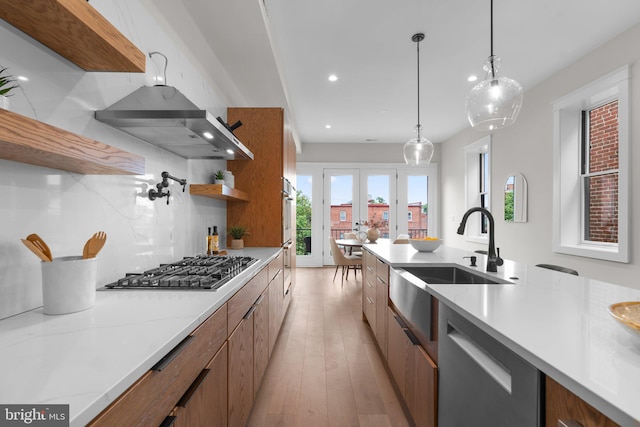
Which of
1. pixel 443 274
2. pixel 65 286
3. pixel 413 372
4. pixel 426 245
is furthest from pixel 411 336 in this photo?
pixel 65 286

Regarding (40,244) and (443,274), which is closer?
(40,244)

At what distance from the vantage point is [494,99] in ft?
6.28

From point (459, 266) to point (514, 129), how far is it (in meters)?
3.56

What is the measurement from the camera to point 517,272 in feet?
5.39

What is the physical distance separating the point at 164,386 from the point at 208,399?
1.13ft

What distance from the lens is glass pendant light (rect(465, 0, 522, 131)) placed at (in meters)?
1.88

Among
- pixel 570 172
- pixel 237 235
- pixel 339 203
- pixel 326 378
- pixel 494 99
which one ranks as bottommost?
pixel 326 378

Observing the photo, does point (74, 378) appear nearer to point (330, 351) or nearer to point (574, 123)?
point (330, 351)

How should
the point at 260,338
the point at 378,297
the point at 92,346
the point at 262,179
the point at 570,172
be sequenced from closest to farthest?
the point at 92,346, the point at 260,338, the point at 378,297, the point at 262,179, the point at 570,172

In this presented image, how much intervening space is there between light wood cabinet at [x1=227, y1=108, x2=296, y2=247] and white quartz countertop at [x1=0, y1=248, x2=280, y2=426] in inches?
81.6

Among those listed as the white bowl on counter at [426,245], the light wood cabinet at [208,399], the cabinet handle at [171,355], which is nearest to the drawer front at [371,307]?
the white bowl on counter at [426,245]

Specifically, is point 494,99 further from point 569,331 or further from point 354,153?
point 354,153

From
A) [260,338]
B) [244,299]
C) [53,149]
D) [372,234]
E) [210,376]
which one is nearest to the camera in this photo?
[53,149]

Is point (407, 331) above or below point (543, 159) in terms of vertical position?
below
